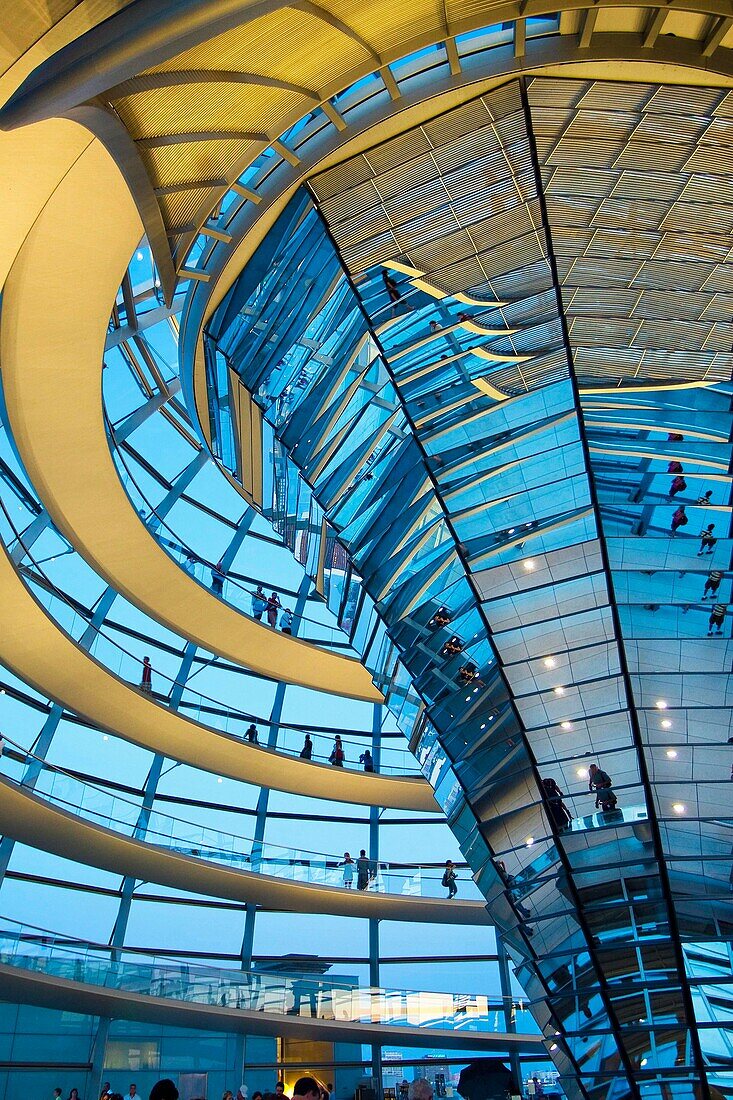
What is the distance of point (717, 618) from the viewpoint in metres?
15.8

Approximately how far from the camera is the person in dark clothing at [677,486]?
53.8 feet

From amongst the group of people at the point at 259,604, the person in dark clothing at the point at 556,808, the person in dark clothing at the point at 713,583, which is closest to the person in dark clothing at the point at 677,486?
the person in dark clothing at the point at 713,583

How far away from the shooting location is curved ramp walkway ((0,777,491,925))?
→ 19812mm

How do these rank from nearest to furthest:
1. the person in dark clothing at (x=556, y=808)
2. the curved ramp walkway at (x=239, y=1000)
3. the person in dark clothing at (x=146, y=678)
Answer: the person in dark clothing at (x=556, y=808)
the curved ramp walkway at (x=239, y=1000)
the person in dark clothing at (x=146, y=678)

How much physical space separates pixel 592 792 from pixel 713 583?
4.05 metres

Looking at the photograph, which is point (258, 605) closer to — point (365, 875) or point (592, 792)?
point (365, 875)

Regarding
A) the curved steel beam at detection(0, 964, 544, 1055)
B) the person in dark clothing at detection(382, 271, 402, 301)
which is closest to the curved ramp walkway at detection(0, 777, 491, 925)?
the curved steel beam at detection(0, 964, 544, 1055)

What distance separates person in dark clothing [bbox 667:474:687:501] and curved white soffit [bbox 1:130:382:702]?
966cm

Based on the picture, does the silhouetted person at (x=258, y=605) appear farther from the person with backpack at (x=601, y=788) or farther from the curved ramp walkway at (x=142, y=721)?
the person with backpack at (x=601, y=788)

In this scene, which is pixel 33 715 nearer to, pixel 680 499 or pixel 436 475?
pixel 436 475

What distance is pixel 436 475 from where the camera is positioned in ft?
50.9

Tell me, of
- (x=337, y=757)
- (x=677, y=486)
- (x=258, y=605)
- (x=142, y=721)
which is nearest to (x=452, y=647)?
(x=677, y=486)

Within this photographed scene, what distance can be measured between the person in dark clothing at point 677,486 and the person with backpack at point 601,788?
4.85 metres

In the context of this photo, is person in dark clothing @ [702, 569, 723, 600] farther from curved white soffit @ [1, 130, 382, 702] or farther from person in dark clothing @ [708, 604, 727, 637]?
curved white soffit @ [1, 130, 382, 702]
